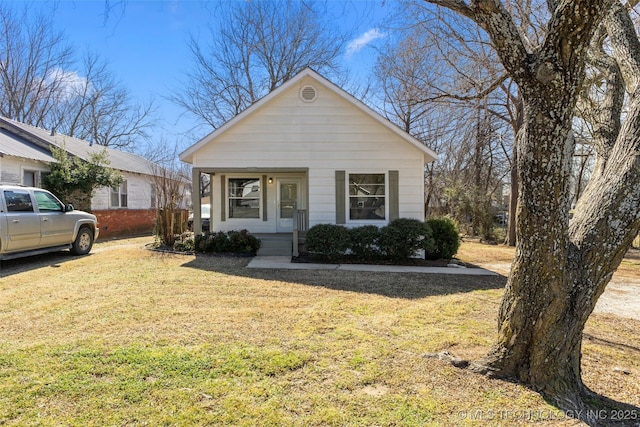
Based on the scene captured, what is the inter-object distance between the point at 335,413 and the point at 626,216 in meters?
2.70

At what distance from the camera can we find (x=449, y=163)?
2256 cm

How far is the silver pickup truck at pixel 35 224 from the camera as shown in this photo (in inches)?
312

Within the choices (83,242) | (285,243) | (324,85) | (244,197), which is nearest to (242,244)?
(285,243)

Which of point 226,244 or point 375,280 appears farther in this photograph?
point 226,244

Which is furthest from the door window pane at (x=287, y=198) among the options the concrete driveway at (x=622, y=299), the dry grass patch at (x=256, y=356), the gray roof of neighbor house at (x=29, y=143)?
the concrete driveway at (x=622, y=299)

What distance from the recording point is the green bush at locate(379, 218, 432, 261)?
10156 millimetres

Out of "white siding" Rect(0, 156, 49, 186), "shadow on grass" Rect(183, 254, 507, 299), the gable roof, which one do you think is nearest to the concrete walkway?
"shadow on grass" Rect(183, 254, 507, 299)

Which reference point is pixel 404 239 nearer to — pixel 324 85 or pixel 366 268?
pixel 366 268

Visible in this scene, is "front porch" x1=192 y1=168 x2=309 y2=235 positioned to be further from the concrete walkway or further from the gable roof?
the concrete walkway

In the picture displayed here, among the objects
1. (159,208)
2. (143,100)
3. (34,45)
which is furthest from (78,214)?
(143,100)

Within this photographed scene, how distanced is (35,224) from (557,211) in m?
10.3

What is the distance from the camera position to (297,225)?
1114cm

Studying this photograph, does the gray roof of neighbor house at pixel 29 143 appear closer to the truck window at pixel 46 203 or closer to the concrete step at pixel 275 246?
the truck window at pixel 46 203

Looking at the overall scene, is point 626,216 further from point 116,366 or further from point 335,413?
point 116,366
